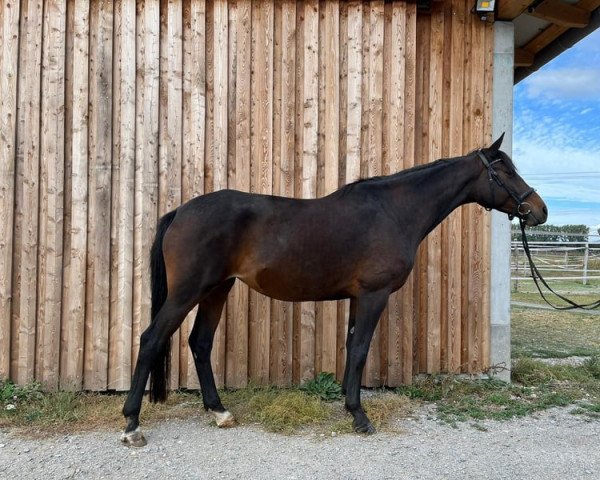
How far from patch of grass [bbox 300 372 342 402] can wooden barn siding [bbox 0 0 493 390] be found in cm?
11

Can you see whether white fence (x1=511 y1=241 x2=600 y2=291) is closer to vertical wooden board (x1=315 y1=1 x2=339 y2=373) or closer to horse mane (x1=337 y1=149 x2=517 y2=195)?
horse mane (x1=337 y1=149 x2=517 y2=195)

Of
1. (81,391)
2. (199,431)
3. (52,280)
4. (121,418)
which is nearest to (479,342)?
(199,431)

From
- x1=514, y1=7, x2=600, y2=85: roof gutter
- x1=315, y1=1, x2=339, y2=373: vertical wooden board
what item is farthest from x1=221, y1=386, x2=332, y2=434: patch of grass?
x1=514, y1=7, x2=600, y2=85: roof gutter

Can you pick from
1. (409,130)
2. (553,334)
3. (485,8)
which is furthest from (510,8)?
(553,334)

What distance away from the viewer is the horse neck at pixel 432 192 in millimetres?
3912

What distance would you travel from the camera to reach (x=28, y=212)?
171 inches

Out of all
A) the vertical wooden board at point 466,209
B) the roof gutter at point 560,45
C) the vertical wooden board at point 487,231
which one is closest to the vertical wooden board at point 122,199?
the vertical wooden board at point 466,209

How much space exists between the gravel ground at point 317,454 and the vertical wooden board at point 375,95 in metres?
1.37

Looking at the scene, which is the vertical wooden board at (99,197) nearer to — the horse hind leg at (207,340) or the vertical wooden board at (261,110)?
the horse hind leg at (207,340)

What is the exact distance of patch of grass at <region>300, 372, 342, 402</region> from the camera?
4270mm

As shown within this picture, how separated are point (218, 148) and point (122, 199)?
1.02 metres

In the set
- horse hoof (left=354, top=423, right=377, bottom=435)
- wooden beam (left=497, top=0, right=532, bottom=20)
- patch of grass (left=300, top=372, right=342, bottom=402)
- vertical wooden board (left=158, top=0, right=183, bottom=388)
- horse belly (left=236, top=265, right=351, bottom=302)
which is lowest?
horse hoof (left=354, top=423, right=377, bottom=435)

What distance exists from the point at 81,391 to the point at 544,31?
6657mm

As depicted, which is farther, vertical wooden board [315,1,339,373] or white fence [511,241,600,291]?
white fence [511,241,600,291]
